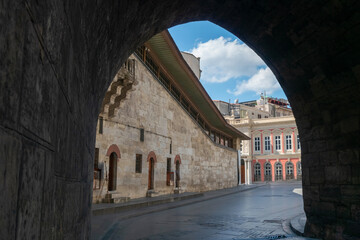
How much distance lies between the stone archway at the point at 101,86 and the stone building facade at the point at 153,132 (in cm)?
670

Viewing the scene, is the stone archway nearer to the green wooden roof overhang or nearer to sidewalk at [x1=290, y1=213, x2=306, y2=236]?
sidewalk at [x1=290, y1=213, x2=306, y2=236]

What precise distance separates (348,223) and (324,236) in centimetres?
62

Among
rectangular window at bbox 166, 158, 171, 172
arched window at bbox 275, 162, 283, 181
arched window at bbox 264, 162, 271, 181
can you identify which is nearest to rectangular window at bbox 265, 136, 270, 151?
arched window at bbox 264, 162, 271, 181

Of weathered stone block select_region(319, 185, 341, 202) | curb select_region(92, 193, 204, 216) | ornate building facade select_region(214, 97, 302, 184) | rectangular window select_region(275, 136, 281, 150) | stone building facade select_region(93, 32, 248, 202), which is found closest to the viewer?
weathered stone block select_region(319, 185, 341, 202)

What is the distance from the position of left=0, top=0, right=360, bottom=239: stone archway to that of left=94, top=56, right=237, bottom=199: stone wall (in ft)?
24.0

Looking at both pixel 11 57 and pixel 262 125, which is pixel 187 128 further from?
pixel 262 125

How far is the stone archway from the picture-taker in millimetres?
837

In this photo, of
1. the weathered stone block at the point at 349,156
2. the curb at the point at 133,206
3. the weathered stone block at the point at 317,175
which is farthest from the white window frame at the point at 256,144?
the weathered stone block at the point at 349,156

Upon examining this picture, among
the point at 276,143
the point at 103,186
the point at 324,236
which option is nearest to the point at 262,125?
the point at 276,143

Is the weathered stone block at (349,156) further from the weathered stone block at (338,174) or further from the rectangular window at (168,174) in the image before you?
the rectangular window at (168,174)

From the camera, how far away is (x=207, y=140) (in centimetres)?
2353

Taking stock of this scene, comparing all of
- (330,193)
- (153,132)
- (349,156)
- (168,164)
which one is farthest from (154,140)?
(349,156)

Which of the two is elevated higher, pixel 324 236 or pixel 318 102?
pixel 318 102

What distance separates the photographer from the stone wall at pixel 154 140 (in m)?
12.6
